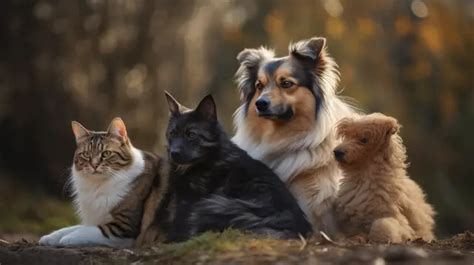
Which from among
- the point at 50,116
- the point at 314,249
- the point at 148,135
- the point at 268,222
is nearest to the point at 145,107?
the point at 148,135

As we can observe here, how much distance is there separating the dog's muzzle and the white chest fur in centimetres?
131

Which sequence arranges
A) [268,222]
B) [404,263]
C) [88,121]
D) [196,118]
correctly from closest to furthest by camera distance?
[404,263] < [268,222] < [196,118] < [88,121]

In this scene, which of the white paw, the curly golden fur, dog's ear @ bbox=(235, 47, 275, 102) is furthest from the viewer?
dog's ear @ bbox=(235, 47, 275, 102)

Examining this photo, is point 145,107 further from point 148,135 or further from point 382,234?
point 382,234

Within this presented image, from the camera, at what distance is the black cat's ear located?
801 cm

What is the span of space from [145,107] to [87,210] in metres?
8.81

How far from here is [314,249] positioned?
652 cm

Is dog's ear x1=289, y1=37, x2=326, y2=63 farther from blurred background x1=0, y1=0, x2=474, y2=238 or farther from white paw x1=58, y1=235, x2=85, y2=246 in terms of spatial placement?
blurred background x1=0, y1=0, x2=474, y2=238

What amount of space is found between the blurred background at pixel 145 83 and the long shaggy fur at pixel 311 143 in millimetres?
5466

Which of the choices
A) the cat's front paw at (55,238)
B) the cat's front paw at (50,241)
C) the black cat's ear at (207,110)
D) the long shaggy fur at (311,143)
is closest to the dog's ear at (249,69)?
the long shaggy fur at (311,143)

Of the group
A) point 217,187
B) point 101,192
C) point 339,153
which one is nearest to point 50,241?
point 101,192

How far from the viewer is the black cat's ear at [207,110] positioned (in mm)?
8008

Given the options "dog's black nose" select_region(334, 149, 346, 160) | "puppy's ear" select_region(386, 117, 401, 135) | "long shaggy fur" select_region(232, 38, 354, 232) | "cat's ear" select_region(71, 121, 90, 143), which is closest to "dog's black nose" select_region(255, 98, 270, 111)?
"long shaggy fur" select_region(232, 38, 354, 232)

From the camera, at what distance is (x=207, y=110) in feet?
26.4
